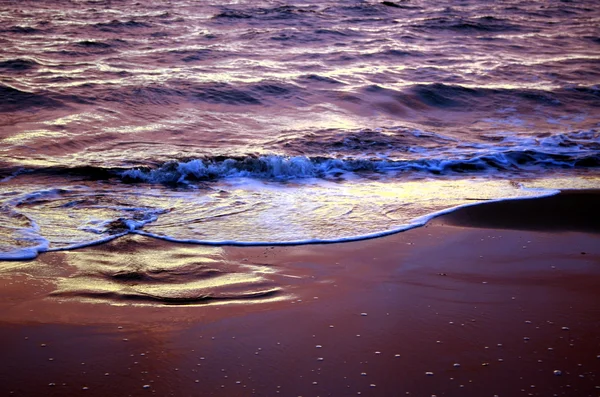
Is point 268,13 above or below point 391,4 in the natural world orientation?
below

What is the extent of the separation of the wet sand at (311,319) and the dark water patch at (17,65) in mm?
8097

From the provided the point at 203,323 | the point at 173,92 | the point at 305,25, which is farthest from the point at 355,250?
the point at 305,25

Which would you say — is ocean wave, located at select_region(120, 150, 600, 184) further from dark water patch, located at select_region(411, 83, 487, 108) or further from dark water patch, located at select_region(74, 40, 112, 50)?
dark water patch, located at select_region(74, 40, 112, 50)

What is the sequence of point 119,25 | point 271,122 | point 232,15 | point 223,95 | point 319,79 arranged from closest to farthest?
point 271,122
point 223,95
point 319,79
point 119,25
point 232,15

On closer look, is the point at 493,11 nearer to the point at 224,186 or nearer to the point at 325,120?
the point at 325,120

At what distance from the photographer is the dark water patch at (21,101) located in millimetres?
9219

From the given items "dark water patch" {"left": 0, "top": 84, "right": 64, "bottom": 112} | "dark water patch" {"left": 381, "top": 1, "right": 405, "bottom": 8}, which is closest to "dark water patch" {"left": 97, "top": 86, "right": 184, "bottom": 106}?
"dark water patch" {"left": 0, "top": 84, "right": 64, "bottom": 112}

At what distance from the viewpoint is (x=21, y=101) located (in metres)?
9.41

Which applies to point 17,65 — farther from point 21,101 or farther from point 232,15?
point 232,15

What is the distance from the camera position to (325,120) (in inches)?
358

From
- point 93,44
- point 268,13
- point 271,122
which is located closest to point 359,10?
point 268,13

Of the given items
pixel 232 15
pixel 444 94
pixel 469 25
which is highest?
pixel 232 15

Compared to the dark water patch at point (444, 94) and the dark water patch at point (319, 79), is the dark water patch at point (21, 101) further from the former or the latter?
the dark water patch at point (444, 94)

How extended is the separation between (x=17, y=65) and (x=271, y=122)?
5450 millimetres
